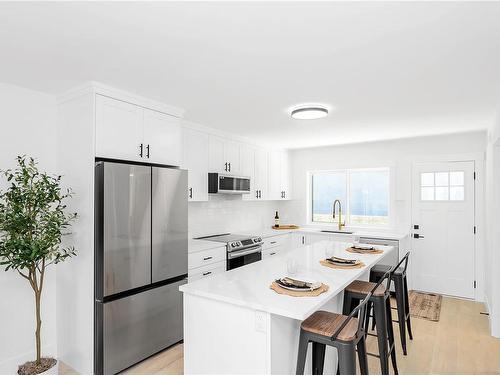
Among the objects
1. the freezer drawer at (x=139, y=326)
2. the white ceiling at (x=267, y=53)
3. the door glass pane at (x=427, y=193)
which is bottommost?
the freezer drawer at (x=139, y=326)

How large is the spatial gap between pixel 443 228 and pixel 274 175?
9.22 feet

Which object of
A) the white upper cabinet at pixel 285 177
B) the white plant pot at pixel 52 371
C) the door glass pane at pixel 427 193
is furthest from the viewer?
the white upper cabinet at pixel 285 177

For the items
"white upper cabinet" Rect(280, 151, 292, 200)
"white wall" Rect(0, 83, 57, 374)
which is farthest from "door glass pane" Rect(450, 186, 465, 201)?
"white wall" Rect(0, 83, 57, 374)

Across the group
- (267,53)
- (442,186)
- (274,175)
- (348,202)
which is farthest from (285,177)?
(267,53)

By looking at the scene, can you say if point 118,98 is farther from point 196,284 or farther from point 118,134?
point 196,284

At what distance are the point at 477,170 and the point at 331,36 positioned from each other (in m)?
4.00

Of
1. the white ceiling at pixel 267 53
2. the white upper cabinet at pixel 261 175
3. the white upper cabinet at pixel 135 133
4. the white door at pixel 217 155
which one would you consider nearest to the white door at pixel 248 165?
the white upper cabinet at pixel 261 175

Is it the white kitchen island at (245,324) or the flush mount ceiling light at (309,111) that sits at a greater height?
the flush mount ceiling light at (309,111)

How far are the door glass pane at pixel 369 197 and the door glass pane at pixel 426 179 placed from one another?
54cm

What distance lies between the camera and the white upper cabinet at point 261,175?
17.6ft

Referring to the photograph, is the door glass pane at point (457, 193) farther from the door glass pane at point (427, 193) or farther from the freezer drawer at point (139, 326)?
the freezer drawer at point (139, 326)

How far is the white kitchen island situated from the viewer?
5.90 feet

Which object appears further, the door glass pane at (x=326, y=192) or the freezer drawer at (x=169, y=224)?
the door glass pane at (x=326, y=192)

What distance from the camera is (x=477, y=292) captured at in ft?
15.1
